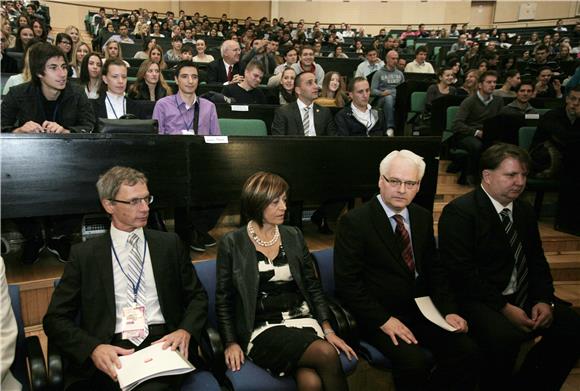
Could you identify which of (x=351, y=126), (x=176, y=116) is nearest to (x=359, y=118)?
(x=351, y=126)

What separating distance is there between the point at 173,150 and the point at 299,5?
17.0 m

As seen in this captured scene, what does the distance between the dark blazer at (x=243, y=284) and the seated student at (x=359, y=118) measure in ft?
6.95

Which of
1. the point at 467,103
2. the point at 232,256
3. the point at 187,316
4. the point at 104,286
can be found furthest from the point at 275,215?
the point at 467,103

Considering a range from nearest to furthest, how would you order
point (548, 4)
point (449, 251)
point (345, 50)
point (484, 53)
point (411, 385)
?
point (411, 385) → point (449, 251) → point (484, 53) → point (345, 50) → point (548, 4)

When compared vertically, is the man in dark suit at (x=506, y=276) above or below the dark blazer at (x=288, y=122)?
below

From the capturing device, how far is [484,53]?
1019 cm

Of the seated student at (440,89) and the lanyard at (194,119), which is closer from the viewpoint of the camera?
the lanyard at (194,119)

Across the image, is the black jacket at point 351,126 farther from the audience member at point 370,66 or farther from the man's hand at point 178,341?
the audience member at point 370,66

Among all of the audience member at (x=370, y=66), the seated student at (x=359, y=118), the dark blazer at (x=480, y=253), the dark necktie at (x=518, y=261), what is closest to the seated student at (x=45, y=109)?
the seated student at (x=359, y=118)

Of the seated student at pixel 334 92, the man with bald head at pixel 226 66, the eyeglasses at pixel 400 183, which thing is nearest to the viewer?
the eyeglasses at pixel 400 183

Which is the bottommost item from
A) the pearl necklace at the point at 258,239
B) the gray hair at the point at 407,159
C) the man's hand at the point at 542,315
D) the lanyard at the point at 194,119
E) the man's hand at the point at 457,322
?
the man's hand at the point at 542,315

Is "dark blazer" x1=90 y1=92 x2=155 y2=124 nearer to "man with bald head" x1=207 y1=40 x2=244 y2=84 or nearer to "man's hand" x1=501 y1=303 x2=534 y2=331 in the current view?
"man with bald head" x1=207 y1=40 x2=244 y2=84

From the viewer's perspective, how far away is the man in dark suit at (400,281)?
6.54ft

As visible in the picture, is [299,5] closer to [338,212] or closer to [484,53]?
[484,53]
